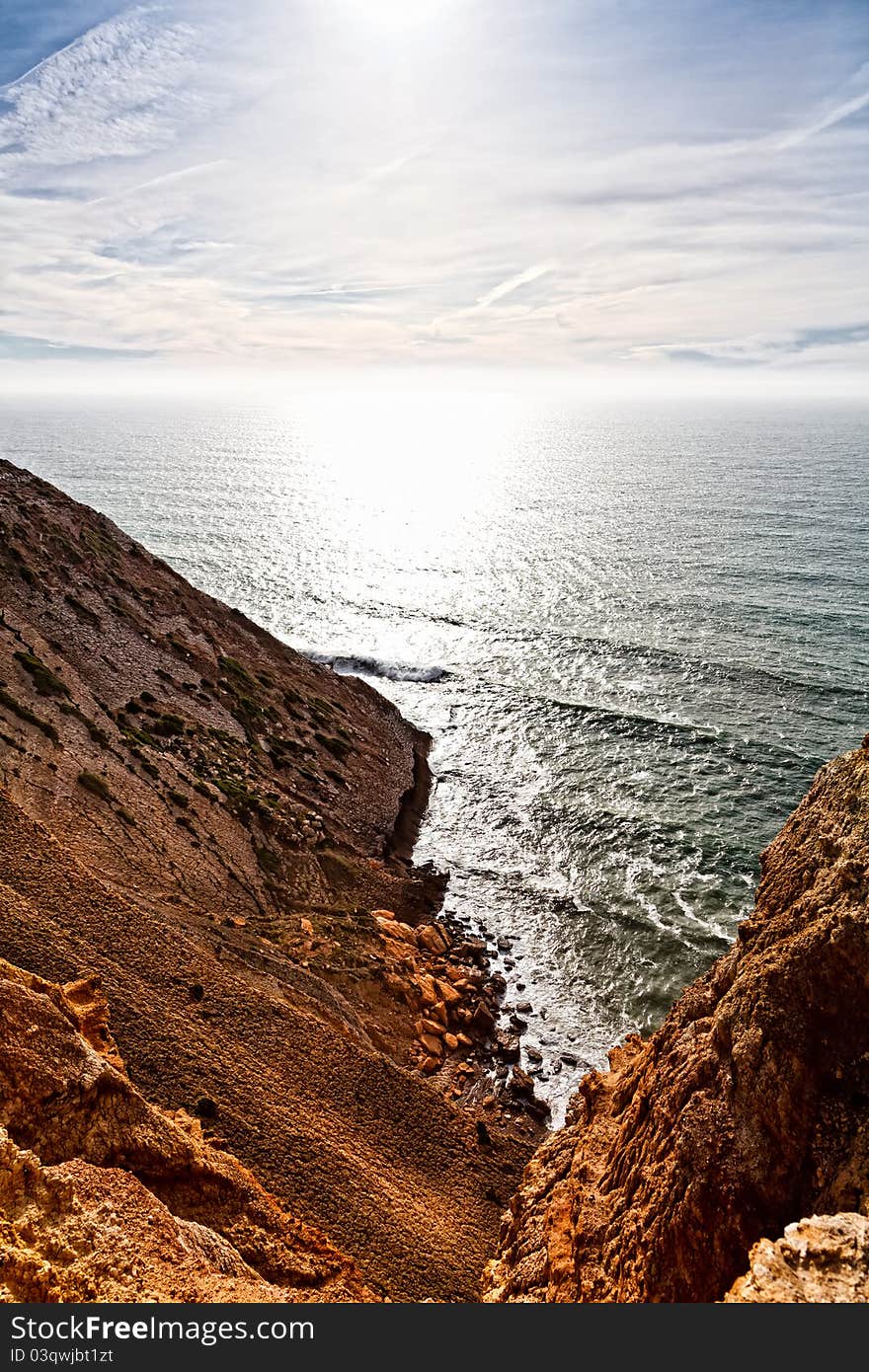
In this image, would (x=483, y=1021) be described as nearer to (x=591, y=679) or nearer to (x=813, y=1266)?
(x=813, y=1266)

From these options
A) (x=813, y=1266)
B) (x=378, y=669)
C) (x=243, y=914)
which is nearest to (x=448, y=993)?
(x=243, y=914)

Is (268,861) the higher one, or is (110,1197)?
(110,1197)

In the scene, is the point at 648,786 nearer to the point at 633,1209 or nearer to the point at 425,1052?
the point at 425,1052

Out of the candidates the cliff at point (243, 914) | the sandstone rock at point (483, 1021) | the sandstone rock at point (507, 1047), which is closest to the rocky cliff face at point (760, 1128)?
the cliff at point (243, 914)

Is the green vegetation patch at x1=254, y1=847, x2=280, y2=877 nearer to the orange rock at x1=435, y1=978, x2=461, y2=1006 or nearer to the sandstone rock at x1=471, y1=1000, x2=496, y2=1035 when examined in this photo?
the orange rock at x1=435, y1=978, x2=461, y2=1006

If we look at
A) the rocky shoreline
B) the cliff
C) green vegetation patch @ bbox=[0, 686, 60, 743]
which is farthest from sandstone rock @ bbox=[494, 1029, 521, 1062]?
green vegetation patch @ bbox=[0, 686, 60, 743]

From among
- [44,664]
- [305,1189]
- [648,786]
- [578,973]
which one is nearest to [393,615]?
[648,786]
